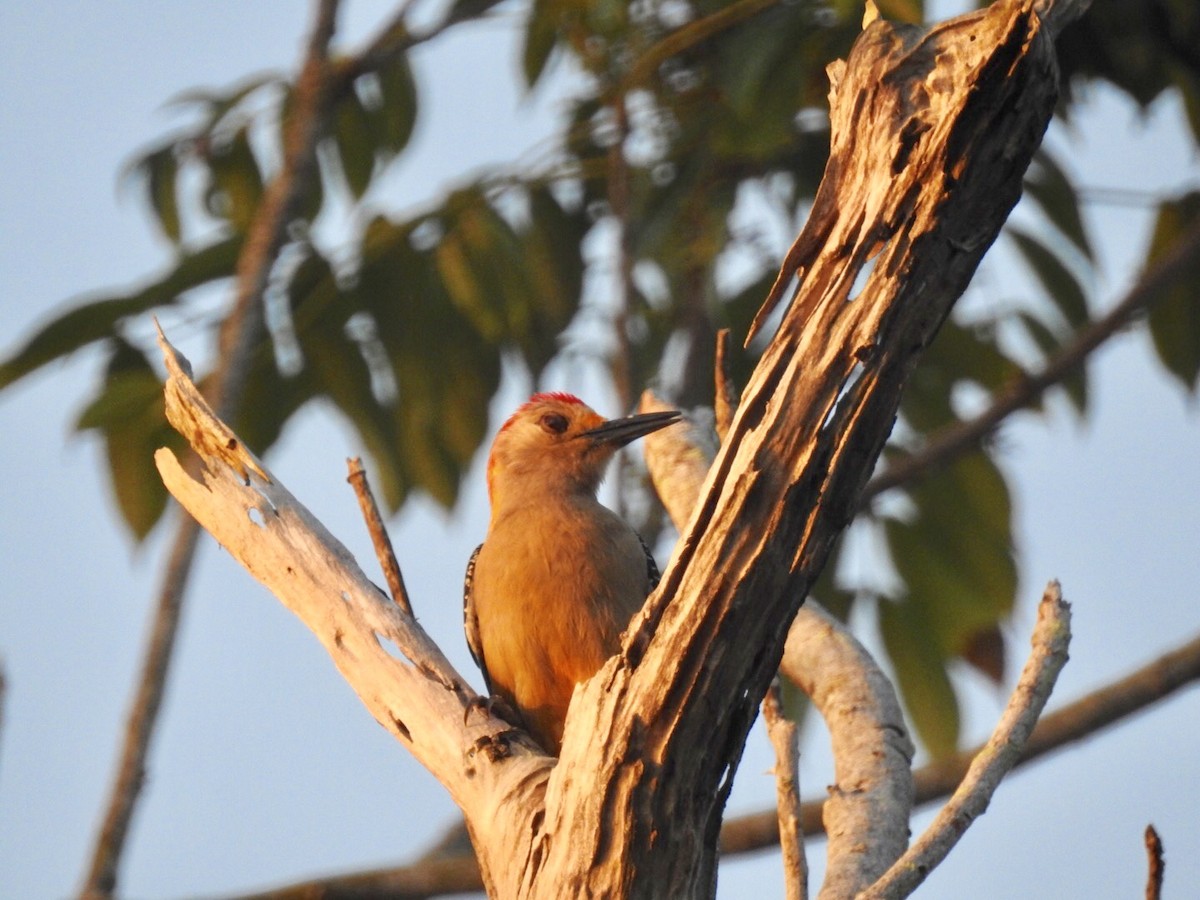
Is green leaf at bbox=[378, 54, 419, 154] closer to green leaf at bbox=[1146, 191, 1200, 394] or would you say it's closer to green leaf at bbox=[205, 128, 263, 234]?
green leaf at bbox=[205, 128, 263, 234]

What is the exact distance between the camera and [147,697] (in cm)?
623

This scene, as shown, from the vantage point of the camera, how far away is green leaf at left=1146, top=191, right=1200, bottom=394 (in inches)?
333

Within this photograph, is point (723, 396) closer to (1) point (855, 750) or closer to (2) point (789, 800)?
(1) point (855, 750)

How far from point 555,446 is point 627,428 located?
400 mm

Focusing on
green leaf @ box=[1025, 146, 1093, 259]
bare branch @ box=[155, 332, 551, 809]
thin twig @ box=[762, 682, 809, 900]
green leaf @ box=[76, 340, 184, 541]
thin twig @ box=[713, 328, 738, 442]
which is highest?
green leaf @ box=[1025, 146, 1093, 259]

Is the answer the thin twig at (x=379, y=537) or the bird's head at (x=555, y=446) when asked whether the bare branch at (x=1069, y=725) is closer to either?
the bird's head at (x=555, y=446)

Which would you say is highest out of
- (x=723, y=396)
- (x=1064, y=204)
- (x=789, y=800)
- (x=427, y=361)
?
(x=1064, y=204)

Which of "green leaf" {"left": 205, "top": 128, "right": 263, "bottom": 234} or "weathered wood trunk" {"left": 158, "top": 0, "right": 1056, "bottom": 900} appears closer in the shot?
"weathered wood trunk" {"left": 158, "top": 0, "right": 1056, "bottom": 900}

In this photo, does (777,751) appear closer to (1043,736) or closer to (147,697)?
(1043,736)

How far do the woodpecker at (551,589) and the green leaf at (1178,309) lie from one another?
11.4 ft

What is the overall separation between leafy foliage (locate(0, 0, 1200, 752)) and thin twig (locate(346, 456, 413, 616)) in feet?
7.11

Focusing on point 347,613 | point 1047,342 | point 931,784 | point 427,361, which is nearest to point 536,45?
point 427,361

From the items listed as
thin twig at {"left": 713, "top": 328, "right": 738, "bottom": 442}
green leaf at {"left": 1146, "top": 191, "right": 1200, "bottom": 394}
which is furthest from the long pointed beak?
green leaf at {"left": 1146, "top": 191, "right": 1200, "bottom": 394}

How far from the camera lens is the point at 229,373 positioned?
6.57m
